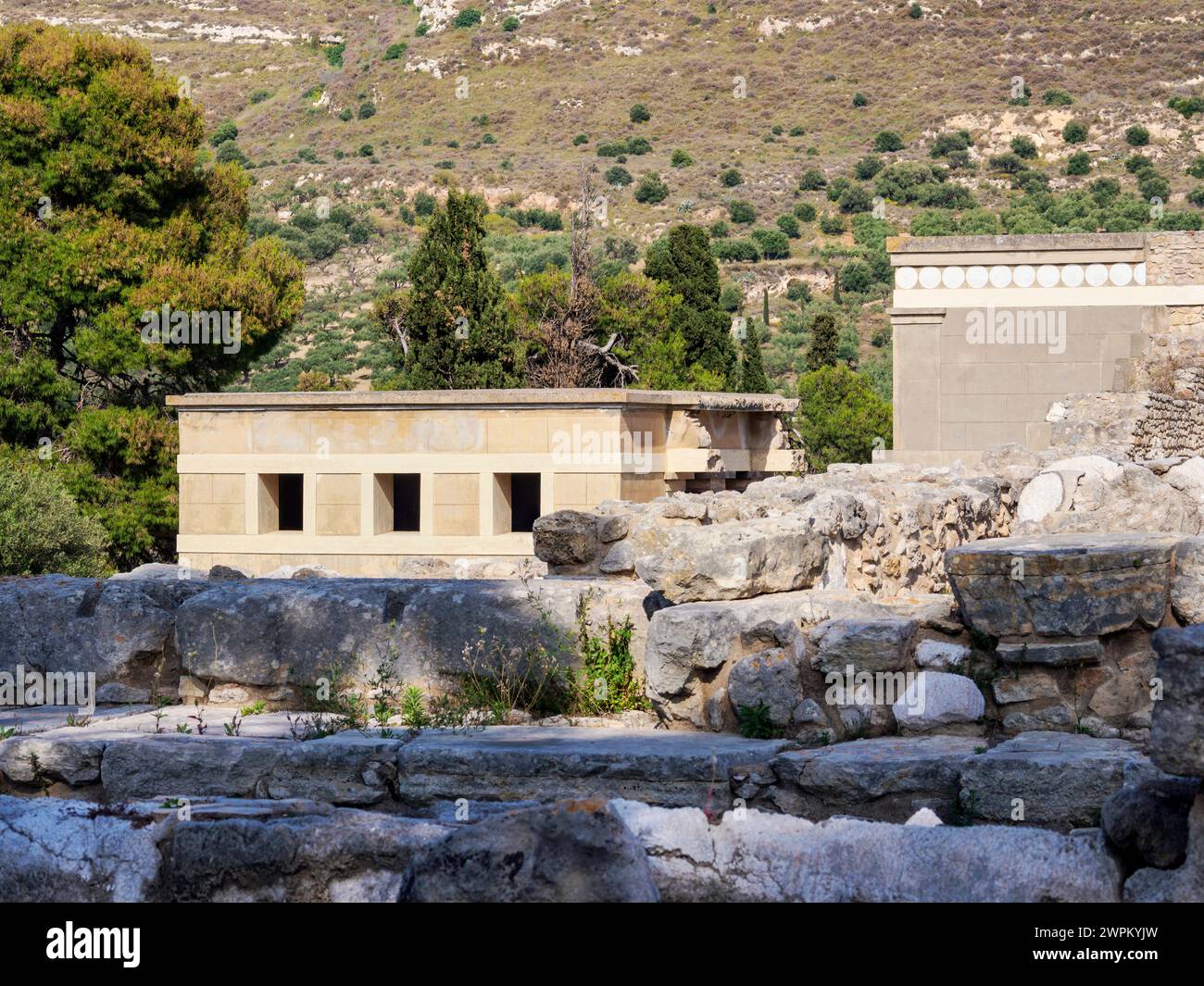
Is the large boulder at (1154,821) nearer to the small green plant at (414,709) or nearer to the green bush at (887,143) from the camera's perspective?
the small green plant at (414,709)

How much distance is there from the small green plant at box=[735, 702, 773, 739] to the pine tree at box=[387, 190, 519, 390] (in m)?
22.8

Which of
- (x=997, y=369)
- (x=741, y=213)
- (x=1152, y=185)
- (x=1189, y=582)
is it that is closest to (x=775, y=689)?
(x=1189, y=582)

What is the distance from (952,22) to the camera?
232 feet

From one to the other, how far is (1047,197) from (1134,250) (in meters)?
38.5

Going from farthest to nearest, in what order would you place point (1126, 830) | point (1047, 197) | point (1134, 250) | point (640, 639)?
point (1047, 197) → point (1134, 250) → point (640, 639) → point (1126, 830)

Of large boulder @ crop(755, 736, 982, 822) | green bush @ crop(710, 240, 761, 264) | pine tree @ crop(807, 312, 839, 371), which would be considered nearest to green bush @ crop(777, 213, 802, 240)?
green bush @ crop(710, 240, 761, 264)

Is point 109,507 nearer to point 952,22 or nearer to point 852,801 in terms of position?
point 852,801

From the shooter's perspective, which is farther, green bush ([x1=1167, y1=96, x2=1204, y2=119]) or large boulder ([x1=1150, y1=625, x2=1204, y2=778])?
green bush ([x1=1167, y1=96, x2=1204, y2=119])

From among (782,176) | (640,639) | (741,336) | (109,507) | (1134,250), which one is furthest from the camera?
(782,176)

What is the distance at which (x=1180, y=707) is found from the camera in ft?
11.2

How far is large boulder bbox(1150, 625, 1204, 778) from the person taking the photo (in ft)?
11.1

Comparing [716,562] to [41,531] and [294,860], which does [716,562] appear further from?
[41,531]

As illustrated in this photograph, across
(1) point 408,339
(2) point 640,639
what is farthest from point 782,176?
(2) point 640,639

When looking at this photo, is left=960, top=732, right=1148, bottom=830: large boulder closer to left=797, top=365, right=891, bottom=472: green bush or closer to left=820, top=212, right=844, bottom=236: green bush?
left=797, top=365, right=891, bottom=472: green bush
